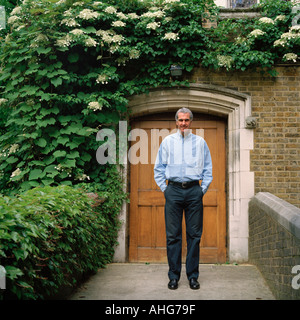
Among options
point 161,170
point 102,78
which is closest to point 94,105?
point 102,78

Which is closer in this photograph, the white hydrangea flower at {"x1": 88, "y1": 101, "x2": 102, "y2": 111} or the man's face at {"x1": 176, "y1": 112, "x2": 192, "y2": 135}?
the man's face at {"x1": 176, "y1": 112, "x2": 192, "y2": 135}

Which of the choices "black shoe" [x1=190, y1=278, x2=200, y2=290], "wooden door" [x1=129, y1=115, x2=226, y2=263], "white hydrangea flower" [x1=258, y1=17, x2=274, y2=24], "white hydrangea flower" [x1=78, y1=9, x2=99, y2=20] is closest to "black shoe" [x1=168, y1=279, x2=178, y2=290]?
"black shoe" [x1=190, y1=278, x2=200, y2=290]

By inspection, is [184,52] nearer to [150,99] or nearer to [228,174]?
[150,99]

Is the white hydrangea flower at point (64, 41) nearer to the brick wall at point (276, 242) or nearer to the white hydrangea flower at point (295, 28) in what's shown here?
the white hydrangea flower at point (295, 28)

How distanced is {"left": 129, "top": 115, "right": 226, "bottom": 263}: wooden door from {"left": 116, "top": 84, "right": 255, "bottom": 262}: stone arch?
183 millimetres

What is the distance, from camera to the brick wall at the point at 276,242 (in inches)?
124

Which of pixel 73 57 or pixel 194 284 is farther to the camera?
pixel 73 57

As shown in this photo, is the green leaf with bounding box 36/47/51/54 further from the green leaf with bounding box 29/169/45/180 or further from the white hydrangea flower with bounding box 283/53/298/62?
the white hydrangea flower with bounding box 283/53/298/62

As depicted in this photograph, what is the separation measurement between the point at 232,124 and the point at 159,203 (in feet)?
5.68

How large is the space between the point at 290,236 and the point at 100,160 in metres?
3.30

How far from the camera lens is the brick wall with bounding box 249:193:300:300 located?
3.15 meters

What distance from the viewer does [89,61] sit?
19.4ft

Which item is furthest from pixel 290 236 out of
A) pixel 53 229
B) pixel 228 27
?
pixel 228 27

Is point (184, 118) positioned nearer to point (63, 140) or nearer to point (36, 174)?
point (63, 140)
